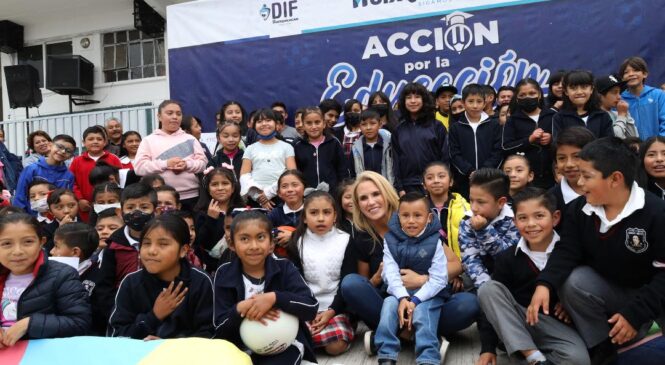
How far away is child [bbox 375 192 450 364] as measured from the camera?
2676 mm

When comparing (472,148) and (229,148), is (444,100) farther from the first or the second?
(229,148)

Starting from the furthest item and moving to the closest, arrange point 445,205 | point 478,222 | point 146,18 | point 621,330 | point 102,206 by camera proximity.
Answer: point 146,18 < point 102,206 < point 445,205 < point 478,222 < point 621,330

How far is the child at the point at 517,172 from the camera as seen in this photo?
143 inches

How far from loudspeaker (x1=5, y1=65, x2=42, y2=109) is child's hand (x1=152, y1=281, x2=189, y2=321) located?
350 inches

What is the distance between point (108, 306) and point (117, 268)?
227mm

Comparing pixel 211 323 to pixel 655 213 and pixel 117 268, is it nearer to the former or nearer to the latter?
pixel 117 268

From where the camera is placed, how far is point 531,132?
435 cm

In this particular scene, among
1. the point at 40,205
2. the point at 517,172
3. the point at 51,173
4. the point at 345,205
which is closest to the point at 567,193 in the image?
the point at 517,172

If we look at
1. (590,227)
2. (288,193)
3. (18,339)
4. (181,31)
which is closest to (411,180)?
(288,193)

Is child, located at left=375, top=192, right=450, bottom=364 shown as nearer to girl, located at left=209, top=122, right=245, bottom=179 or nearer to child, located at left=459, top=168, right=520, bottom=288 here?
child, located at left=459, top=168, right=520, bottom=288

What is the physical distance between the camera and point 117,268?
3139 mm

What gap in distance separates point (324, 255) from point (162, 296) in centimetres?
98

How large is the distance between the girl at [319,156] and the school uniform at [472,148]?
0.93 m

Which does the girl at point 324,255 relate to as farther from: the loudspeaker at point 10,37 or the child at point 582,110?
the loudspeaker at point 10,37
